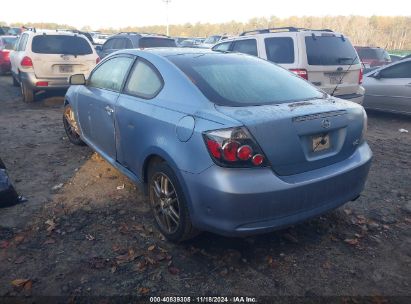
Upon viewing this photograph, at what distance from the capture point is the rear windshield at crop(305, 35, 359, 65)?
677 cm

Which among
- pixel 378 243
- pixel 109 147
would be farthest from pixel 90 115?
pixel 378 243

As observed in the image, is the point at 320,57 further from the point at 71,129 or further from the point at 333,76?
the point at 71,129

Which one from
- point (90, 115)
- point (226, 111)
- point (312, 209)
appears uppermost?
point (226, 111)

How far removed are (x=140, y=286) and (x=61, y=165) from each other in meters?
3.09

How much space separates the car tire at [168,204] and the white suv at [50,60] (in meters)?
6.94

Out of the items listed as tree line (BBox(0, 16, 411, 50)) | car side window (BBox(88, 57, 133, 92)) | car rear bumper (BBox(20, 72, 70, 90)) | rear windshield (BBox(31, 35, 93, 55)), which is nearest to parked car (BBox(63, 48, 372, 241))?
car side window (BBox(88, 57, 133, 92))

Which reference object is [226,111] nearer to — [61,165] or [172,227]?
[172,227]

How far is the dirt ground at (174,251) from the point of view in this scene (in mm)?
2715

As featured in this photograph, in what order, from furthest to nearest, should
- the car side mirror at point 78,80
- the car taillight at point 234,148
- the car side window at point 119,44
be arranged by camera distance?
the car side window at point 119,44, the car side mirror at point 78,80, the car taillight at point 234,148

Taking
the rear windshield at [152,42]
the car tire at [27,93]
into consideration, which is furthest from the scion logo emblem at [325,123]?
the rear windshield at [152,42]

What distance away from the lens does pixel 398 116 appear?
883cm

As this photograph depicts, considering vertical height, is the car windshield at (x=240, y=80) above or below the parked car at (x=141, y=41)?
below

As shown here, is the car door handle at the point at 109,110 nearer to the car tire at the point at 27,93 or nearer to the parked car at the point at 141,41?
the car tire at the point at 27,93

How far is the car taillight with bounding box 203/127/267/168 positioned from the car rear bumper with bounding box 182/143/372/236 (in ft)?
0.19
